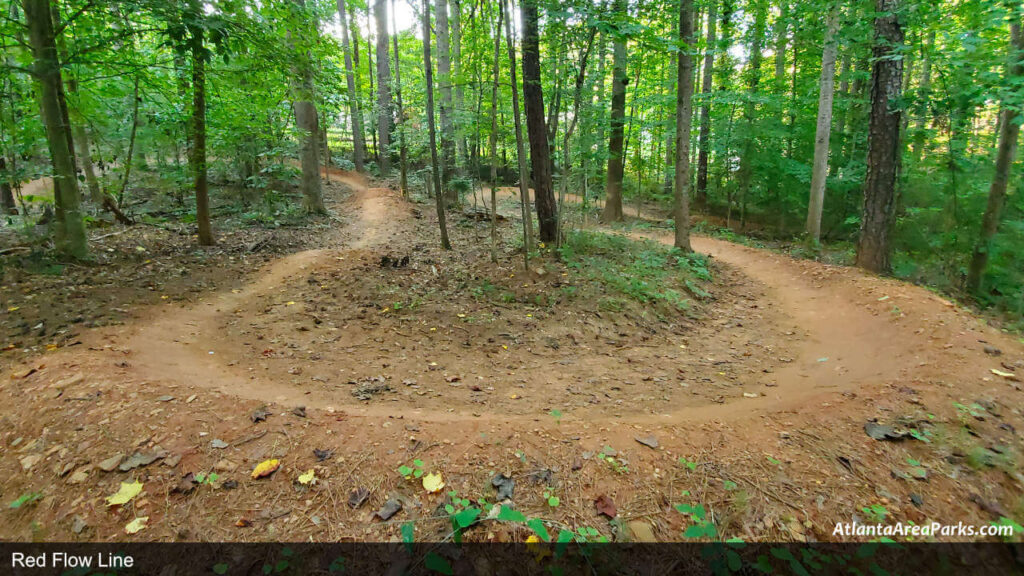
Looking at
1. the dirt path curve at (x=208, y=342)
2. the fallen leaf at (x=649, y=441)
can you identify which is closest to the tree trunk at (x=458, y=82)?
the dirt path curve at (x=208, y=342)

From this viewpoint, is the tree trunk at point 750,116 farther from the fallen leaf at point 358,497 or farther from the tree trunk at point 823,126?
the fallen leaf at point 358,497

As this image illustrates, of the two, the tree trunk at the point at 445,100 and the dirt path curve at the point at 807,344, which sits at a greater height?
the tree trunk at the point at 445,100

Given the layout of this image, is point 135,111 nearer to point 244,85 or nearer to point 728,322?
point 244,85

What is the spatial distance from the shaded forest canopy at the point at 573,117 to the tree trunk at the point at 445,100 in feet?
0.28

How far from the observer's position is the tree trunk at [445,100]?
13844 millimetres

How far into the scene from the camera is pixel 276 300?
708 cm

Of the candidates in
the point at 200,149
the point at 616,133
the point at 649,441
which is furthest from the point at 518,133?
the point at 616,133

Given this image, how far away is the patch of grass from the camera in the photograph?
7629mm

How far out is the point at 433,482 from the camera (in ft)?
9.21

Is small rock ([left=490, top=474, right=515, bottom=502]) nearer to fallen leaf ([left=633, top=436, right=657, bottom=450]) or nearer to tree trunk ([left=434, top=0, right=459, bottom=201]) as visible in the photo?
fallen leaf ([left=633, top=436, right=657, bottom=450])

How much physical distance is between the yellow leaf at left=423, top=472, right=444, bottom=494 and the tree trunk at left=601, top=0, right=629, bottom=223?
11077 mm

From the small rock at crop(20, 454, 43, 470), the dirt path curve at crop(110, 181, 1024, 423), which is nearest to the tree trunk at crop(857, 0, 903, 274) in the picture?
the dirt path curve at crop(110, 181, 1024, 423)

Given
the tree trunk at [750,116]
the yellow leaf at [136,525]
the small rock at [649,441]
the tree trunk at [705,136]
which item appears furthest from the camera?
the tree trunk at [705,136]

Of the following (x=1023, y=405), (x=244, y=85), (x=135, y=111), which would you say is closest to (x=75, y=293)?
(x=244, y=85)
